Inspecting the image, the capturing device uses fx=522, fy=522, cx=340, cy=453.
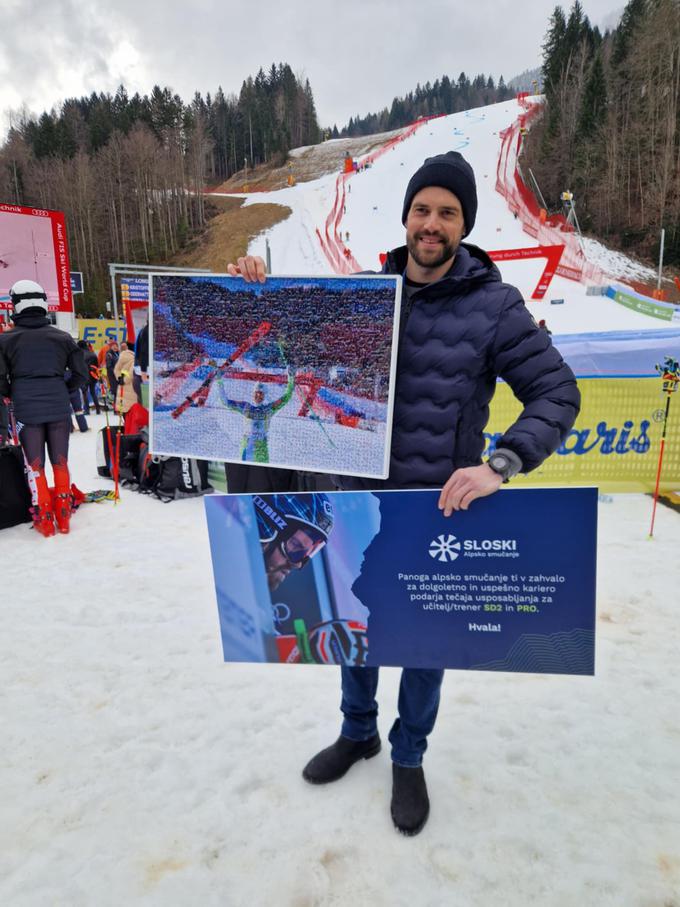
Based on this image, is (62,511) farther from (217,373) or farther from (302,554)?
(302,554)

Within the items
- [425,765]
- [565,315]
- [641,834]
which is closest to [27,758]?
[425,765]

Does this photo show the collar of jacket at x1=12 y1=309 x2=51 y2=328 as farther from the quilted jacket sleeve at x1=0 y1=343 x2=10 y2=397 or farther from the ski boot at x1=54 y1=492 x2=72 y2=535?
the ski boot at x1=54 y1=492 x2=72 y2=535

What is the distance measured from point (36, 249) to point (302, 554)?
24.3 feet

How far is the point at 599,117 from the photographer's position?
39281 millimetres

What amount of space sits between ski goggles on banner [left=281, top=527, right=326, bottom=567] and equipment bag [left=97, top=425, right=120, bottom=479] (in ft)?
16.5

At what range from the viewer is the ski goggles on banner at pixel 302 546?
55.2 inches

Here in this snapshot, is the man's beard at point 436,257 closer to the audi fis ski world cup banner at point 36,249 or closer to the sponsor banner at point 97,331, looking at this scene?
the audi fis ski world cup banner at point 36,249

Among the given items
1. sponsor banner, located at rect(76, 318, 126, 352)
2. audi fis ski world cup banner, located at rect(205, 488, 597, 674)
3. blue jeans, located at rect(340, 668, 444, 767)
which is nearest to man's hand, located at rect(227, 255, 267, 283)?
audi fis ski world cup banner, located at rect(205, 488, 597, 674)

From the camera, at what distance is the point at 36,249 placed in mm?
6938

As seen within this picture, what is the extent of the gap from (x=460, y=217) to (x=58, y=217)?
748cm

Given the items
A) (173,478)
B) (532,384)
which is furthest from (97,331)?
(532,384)

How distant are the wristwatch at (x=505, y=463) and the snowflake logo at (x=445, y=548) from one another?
20 cm

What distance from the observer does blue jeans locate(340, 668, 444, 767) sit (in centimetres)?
170

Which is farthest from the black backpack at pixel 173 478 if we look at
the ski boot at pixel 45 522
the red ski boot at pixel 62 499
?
the ski boot at pixel 45 522
